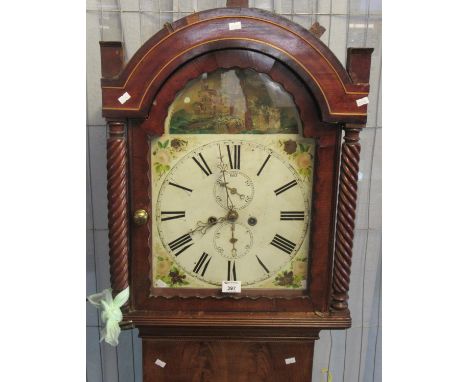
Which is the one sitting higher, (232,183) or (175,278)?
(232,183)

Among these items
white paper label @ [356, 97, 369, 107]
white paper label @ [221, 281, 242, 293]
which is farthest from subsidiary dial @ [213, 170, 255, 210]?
white paper label @ [356, 97, 369, 107]

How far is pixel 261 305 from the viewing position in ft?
3.46

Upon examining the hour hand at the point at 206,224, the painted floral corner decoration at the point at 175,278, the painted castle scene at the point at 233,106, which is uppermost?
the painted castle scene at the point at 233,106

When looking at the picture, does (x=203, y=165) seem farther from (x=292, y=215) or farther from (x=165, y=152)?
(x=292, y=215)

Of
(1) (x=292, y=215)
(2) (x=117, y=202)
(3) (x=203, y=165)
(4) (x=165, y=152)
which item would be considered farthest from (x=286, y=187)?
(2) (x=117, y=202)

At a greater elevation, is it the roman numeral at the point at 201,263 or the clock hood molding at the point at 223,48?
the clock hood molding at the point at 223,48

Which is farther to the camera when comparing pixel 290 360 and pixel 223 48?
pixel 290 360

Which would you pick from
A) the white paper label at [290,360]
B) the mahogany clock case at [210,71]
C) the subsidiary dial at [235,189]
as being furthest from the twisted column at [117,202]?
the white paper label at [290,360]

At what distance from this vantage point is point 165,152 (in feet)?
3.29

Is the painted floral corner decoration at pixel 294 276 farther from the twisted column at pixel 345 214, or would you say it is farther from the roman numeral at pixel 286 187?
the roman numeral at pixel 286 187

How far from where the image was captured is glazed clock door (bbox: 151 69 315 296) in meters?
0.98

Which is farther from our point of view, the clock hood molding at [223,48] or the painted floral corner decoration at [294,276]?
the painted floral corner decoration at [294,276]

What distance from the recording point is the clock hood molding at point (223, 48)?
3.04 feet

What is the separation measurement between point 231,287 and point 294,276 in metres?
0.18
